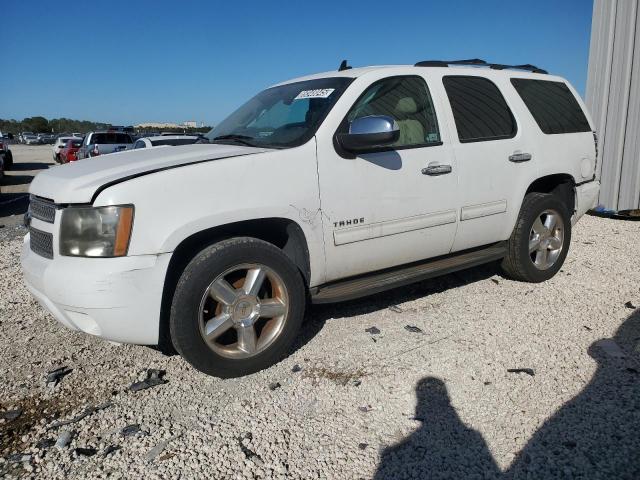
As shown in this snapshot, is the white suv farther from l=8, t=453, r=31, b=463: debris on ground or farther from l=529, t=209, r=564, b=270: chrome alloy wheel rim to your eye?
l=8, t=453, r=31, b=463: debris on ground

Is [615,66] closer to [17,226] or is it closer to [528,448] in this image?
[528,448]

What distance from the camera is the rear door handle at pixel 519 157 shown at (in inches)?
168

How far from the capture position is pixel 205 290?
2.91m

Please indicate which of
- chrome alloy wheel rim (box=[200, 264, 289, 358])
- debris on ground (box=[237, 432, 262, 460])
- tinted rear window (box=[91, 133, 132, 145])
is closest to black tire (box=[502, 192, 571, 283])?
chrome alloy wheel rim (box=[200, 264, 289, 358])


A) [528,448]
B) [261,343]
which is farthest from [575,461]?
[261,343]

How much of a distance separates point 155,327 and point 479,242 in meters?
2.71

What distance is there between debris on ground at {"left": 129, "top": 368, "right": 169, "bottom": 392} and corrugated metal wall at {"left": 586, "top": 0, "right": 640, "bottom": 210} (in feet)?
24.5

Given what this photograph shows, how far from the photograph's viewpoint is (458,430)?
8.45 ft

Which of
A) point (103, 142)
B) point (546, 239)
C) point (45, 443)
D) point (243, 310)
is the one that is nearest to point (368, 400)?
point (243, 310)

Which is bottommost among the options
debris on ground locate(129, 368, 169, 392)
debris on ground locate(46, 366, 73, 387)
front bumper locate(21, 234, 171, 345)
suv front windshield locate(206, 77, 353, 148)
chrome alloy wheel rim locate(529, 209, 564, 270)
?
debris on ground locate(129, 368, 169, 392)

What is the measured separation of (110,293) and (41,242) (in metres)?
0.73

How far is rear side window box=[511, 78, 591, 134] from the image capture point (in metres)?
4.60

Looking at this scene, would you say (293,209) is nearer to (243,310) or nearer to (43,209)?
(243,310)

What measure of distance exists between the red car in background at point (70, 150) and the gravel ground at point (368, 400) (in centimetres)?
2238
